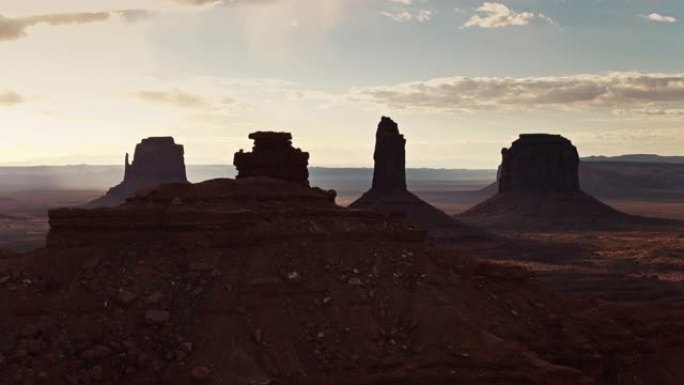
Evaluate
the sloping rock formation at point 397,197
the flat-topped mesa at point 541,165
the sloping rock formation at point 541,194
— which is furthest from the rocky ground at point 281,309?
the flat-topped mesa at point 541,165

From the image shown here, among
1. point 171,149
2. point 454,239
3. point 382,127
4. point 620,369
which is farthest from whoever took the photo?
point 171,149

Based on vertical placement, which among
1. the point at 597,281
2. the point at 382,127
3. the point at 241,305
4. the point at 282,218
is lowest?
the point at 597,281

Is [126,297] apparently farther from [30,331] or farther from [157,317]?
[30,331]

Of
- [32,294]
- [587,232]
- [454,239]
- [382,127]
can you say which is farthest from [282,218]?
[587,232]

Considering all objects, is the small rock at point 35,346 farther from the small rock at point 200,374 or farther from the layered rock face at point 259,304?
the small rock at point 200,374

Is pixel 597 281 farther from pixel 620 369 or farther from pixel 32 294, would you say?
pixel 32 294

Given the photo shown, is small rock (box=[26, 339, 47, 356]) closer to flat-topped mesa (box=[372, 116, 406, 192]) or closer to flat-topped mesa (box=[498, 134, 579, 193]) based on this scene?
flat-topped mesa (box=[372, 116, 406, 192])

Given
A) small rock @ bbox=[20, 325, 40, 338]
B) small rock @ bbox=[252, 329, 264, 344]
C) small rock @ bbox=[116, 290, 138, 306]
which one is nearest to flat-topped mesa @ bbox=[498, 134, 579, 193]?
small rock @ bbox=[252, 329, 264, 344]
